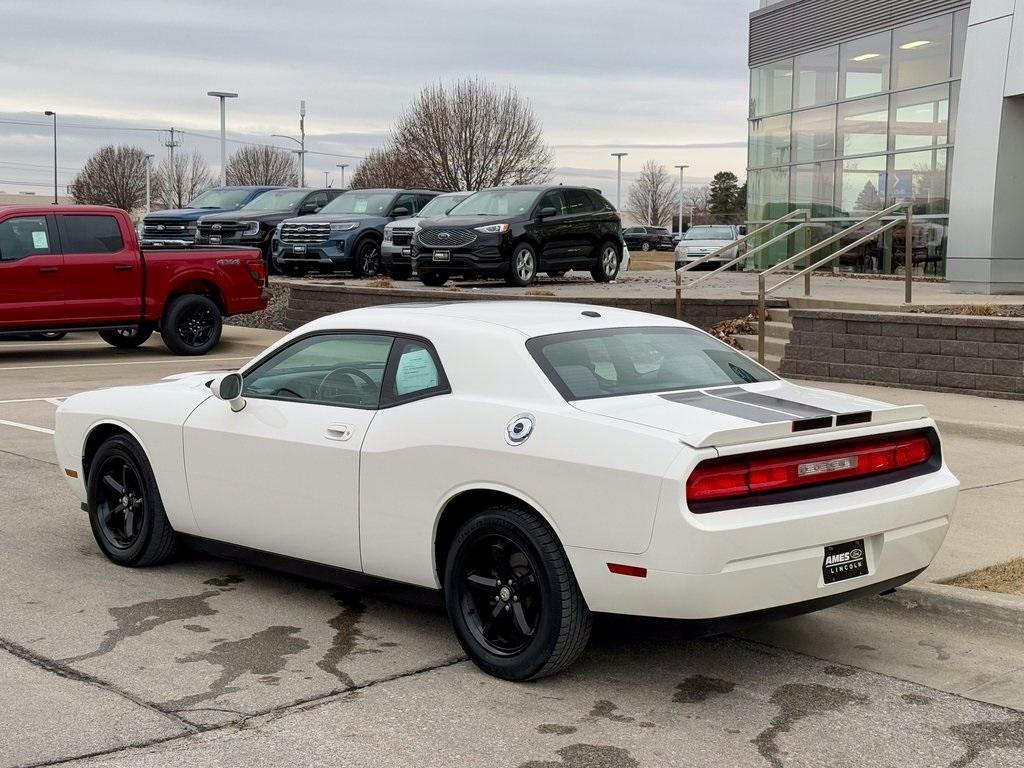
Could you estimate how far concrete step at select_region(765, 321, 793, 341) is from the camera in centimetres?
1557

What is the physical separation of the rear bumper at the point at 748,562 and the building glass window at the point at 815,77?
2497 cm

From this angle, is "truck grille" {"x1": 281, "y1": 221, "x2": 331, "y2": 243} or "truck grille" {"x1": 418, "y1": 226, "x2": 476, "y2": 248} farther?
"truck grille" {"x1": 281, "y1": 221, "x2": 331, "y2": 243}

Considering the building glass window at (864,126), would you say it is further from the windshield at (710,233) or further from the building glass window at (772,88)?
the windshield at (710,233)

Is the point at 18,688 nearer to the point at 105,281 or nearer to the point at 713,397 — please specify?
the point at 713,397

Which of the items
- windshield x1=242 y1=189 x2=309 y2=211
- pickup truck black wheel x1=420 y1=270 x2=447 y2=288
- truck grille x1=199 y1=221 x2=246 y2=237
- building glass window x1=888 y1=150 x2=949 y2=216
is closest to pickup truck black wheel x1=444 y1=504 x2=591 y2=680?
pickup truck black wheel x1=420 y1=270 x2=447 y2=288

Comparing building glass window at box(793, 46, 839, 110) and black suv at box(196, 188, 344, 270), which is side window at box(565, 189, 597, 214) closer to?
black suv at box(196, 188, 344, 270)

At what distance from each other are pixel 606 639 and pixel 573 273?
73.1 ft

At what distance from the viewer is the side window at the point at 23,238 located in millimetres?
17016

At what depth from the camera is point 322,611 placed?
6160 mm

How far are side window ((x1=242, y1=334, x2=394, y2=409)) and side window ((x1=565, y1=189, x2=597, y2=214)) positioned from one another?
1639 centimetres

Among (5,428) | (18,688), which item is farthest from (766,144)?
(18,688)

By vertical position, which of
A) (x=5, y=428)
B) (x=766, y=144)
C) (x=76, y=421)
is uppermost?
(x=766, y=144)

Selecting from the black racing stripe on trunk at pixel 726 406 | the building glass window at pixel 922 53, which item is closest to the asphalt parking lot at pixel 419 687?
the black racing stripe on trunk at pixel 726 406

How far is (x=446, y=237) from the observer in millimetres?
21031
